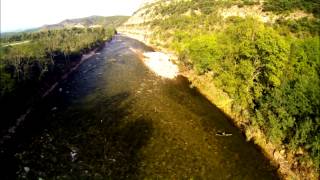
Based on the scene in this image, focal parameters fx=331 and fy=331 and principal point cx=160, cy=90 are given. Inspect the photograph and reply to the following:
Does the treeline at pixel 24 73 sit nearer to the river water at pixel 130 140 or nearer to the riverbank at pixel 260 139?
the river water at pixel 130 140

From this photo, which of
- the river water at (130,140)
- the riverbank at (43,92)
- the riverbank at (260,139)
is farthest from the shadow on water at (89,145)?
the riverbank at (260,139)

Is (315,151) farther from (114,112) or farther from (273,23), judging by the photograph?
(273,23)

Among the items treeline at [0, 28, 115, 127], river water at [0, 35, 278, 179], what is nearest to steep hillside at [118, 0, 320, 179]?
river water at [0, 35, 278, 179]

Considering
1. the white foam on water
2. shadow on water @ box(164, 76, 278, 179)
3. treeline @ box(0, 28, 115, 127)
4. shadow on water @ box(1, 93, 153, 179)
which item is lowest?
the white foam on water

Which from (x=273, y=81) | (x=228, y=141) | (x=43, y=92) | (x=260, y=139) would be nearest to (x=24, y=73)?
(x=43, y=92)

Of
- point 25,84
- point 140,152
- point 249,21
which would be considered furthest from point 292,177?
point 25,84

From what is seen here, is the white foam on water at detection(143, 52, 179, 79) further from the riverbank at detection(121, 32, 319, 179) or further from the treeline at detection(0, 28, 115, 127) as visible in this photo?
the treeline at detection(0, 28, 115, 127)

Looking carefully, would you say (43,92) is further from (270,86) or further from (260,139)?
(260,139)
